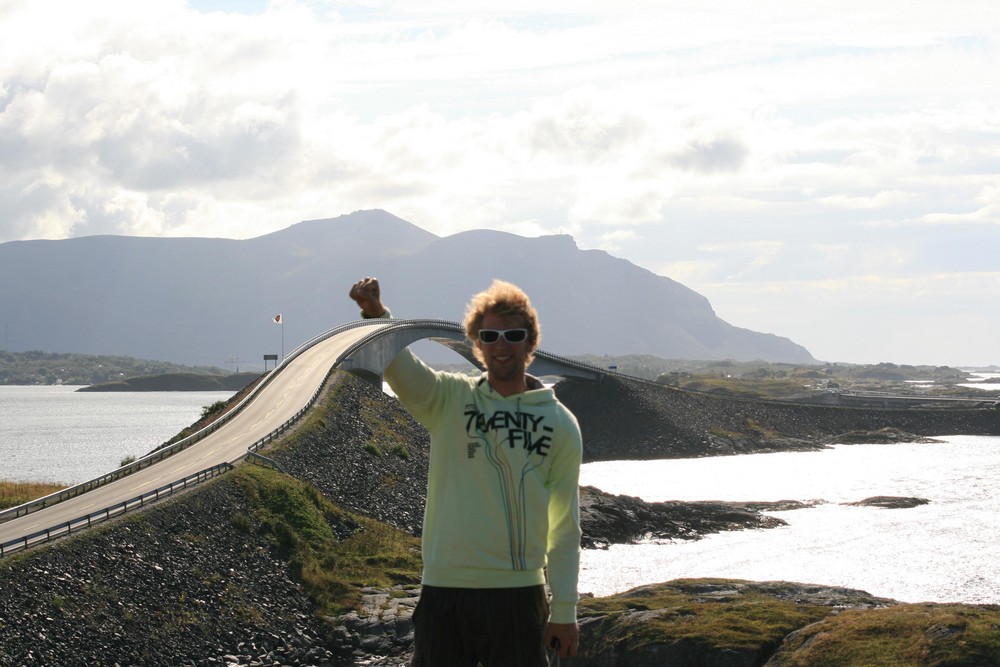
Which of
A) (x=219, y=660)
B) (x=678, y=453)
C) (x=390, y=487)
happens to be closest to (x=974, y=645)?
(x=219, y=660)

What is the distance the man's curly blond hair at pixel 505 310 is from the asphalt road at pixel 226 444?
103 feet

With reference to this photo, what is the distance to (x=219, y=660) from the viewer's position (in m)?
33.2

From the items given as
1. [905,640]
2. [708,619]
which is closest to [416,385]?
[905,640]

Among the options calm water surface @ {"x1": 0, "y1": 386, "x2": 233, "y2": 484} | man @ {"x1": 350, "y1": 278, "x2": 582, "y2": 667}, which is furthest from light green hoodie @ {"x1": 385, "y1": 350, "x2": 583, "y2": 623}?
calm water surface @ {"x1": 0, "y1": 386, "x2": 233, "y2": 484}

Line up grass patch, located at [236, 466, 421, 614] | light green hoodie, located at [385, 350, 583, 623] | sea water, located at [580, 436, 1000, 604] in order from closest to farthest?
light green hoodie, located at [385, 350, 583, 623], grass patch, located at [236, 466, 421, 614], sea water, located at [580, 436, 1000, 604]

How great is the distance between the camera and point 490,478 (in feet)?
24.8

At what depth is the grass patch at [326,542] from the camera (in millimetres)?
40938

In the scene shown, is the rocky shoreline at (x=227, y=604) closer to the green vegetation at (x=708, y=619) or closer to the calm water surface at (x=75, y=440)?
the green vegetation at (x=708, y=619)

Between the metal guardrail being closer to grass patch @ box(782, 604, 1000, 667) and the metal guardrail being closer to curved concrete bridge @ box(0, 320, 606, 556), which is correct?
A: curved concrete bridge @ box(0, 320, 606, 556)

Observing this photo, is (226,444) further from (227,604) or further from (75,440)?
(75,440)

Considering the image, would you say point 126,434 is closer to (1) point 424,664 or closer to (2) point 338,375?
(2) point 338,375

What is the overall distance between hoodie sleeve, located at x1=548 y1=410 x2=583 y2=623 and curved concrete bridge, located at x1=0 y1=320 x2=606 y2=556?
4.55 feet

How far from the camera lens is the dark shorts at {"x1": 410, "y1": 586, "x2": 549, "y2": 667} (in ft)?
24.9

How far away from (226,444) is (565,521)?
171 ft
